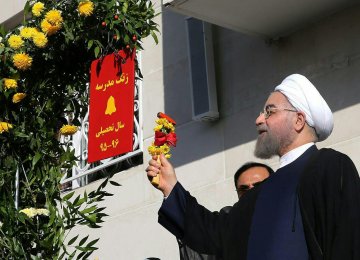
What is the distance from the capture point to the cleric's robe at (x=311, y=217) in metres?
3.19

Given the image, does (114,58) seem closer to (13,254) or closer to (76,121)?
(76,121)

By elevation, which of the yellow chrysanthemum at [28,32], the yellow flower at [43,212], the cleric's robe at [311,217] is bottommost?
the cleric's robe at [311,217]

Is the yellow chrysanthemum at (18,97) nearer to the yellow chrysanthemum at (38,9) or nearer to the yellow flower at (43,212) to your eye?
the yellow chrysanthemum at (38,9)

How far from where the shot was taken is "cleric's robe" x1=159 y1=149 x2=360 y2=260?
3191mm

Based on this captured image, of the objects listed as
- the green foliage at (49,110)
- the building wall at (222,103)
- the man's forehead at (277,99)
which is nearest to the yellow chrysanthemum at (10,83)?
the green foliage at (49,110)

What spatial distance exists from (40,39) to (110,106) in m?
0.60

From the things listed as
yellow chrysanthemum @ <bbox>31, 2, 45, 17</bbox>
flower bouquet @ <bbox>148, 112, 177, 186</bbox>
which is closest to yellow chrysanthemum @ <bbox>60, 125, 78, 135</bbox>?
yellow chrysanthemum @ <bbox>31, 2, 45, 17</bbox>

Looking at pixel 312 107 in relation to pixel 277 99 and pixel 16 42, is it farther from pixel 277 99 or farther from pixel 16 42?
A: pixel 16 42

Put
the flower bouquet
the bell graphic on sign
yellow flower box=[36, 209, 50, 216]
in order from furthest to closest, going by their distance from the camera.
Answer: the bell graphic on sign < yellow flower box=[36, 209, 50, 216] < the flower bouquet

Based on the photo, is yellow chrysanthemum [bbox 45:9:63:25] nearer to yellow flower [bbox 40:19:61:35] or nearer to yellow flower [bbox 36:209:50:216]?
yellow flower [bbox 40:19:61:35]

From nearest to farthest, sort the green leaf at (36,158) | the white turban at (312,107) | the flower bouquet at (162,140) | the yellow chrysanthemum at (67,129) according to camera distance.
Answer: the white turban at (312,107)
the flower bouquet at (162,140)
the green leaf at (36,158)
the yellow chrysanthemum at (67,129)

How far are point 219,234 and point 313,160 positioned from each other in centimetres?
55

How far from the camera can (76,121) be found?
16.2 feet

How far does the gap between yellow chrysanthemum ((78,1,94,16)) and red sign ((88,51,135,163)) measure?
255 mm
